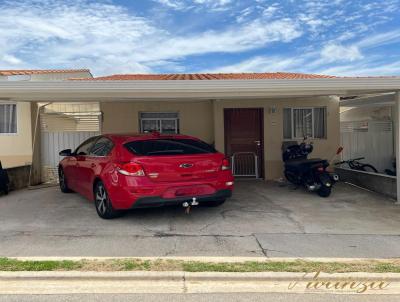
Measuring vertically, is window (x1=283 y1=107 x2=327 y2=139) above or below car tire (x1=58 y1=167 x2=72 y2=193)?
above

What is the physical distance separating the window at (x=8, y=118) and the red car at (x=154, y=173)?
5.52 metres

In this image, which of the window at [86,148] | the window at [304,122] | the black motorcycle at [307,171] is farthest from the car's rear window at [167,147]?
the window at [304,122]

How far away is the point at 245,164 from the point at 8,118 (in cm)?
693

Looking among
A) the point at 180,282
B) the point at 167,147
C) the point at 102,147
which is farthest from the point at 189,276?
the point at 102,147

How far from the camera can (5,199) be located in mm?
8742

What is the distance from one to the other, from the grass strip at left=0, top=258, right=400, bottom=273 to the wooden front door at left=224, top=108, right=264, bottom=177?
720 cm

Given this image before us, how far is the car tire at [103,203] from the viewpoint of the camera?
21.5 feet

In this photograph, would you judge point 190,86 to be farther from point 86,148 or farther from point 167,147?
point 86,148

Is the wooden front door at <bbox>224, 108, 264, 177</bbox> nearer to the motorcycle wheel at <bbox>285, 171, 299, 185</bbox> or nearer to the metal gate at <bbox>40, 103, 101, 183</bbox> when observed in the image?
the motorcycle wheel at <bbox>285, 171, 299, 185</bbox>

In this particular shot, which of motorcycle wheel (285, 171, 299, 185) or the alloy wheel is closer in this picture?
the alloy wheel

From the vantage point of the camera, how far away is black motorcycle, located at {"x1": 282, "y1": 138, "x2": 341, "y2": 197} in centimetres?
876

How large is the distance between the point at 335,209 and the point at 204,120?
5.28 m

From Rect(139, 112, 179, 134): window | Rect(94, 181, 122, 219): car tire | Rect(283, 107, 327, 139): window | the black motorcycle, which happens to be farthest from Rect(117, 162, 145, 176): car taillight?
Rect(283, 107, 327, 139): window

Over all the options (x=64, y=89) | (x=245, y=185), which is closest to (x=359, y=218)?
(x=245, y=185)
